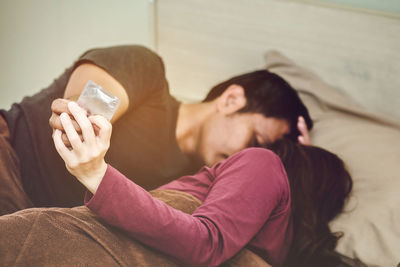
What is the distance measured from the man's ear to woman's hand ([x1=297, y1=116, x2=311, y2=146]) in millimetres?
174

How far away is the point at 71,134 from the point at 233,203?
0.97 feet

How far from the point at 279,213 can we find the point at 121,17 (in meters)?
1.01

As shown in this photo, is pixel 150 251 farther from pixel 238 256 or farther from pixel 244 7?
pixel 244 7

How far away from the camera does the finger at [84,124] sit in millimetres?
394

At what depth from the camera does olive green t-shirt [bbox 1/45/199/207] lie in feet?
2.34

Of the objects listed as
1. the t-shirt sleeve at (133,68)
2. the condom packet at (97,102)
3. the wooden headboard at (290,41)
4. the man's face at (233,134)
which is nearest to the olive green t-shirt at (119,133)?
the t-shirt sleeve at (133,68)

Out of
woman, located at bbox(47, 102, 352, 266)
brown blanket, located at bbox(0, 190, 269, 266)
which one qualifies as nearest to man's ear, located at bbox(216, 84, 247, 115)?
woman, located at bbox(47, 102, 352, 266)

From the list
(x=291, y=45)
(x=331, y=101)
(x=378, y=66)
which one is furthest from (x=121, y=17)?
(x=378, y=66)

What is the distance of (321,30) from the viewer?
42.5 inches

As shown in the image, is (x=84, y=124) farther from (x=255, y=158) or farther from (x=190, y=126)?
(x=190, y=126)

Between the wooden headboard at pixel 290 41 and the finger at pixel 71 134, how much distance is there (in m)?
0.89

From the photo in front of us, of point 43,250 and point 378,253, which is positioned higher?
point 43,250

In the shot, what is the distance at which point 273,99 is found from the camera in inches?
35.3

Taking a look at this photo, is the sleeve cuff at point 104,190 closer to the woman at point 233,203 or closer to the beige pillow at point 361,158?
the woman at point 233,203
